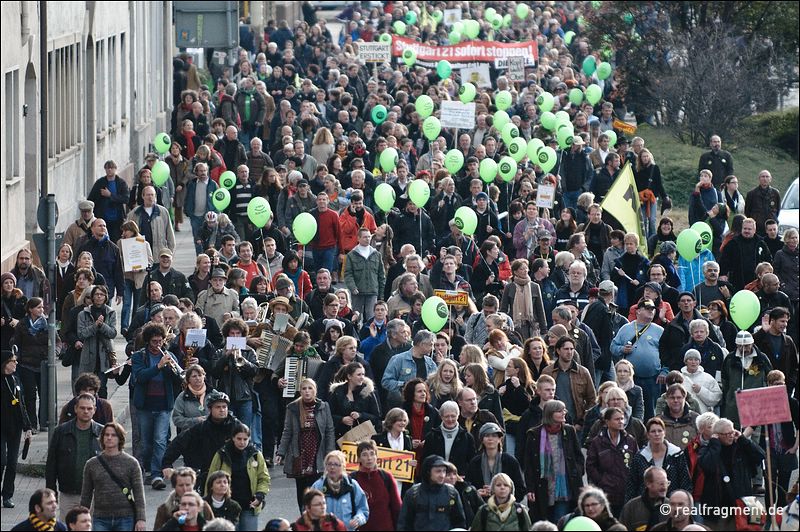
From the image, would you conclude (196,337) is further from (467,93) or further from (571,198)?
(467,93)

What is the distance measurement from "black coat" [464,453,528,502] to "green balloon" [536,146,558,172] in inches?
547

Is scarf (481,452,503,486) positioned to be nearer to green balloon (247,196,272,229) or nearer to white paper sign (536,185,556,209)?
green balloon (247,196,272,229)

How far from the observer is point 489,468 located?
14.3 meters

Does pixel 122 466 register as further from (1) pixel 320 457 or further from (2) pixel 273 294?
(2) pixel 273 294

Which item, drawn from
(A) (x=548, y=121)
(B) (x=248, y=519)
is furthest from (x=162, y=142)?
(B) (x=248, y=519)

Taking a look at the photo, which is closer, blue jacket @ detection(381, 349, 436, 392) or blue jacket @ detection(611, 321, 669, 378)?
blue jacket @ detection(381, 349, 436, 392)

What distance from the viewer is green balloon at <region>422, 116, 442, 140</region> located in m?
30.0

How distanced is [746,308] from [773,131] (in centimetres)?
2268

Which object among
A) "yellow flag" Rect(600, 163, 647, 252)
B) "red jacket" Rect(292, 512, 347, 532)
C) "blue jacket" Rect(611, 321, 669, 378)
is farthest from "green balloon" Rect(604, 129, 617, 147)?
"red jacket" Rect(292, 512, 347, 532)

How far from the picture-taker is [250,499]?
1398 centimetres

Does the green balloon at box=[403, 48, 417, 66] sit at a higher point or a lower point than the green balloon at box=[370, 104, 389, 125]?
higher

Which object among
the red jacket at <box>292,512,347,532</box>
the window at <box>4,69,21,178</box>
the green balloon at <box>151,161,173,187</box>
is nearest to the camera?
the red jacket at <box>292,512,347,532</box>

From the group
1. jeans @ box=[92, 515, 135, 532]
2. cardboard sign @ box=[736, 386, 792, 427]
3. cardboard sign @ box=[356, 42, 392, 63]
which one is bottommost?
jeans @ box=[92, 515, 135, 532]

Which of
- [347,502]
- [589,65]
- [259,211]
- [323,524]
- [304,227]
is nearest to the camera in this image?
[323,524]
